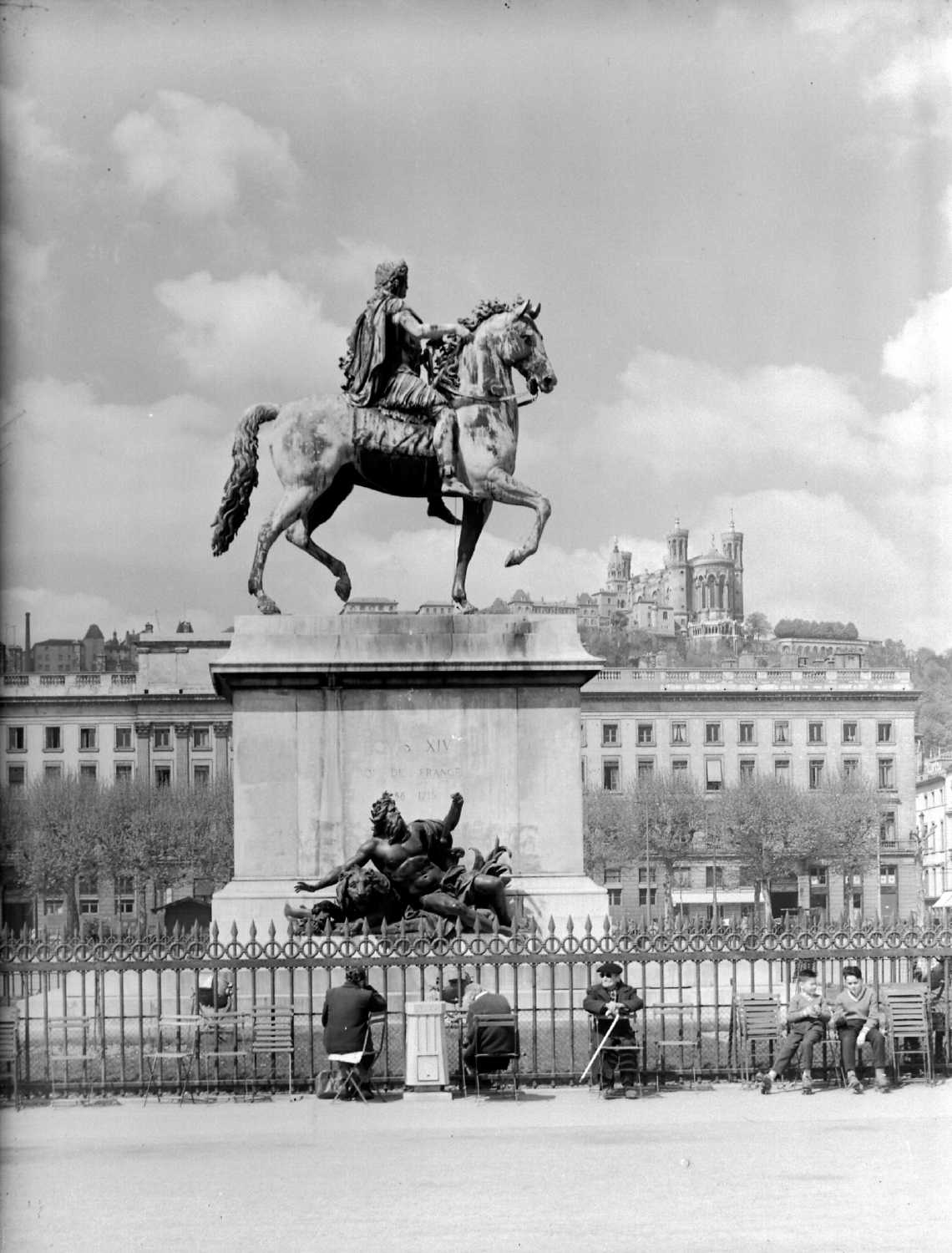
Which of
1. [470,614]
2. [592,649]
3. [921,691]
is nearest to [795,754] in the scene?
[921,691]

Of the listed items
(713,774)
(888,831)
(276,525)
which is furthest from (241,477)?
(888,831)

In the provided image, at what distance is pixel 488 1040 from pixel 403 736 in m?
6.87

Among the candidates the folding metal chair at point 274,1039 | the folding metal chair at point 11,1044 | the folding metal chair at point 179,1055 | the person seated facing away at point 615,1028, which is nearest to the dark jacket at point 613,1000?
the person seated facing away at point 615,1028

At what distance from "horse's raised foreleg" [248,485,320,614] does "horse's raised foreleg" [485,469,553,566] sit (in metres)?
2.01

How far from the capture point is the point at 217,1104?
17.6 metres

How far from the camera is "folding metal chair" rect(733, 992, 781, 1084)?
18.8 m

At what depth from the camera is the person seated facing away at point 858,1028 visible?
18.6m

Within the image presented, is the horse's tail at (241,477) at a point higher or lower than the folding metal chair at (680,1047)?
higher

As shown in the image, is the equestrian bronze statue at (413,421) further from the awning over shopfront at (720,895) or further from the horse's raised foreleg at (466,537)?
the awning over shopfront at (720,895)

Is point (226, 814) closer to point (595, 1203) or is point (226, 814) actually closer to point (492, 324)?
point (492, 324)

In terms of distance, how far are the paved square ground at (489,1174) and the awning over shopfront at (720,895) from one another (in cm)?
8539

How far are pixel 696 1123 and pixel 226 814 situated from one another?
240 feet

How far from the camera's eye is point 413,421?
25.4m

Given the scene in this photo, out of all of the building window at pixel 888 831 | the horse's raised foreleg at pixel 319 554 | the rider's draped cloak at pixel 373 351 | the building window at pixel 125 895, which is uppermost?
the rider's draped cloak at pixel 373 351
